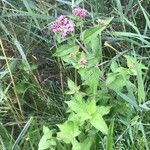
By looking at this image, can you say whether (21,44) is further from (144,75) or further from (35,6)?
(144,75)

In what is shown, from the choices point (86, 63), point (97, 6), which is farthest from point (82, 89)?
point (97, 6)

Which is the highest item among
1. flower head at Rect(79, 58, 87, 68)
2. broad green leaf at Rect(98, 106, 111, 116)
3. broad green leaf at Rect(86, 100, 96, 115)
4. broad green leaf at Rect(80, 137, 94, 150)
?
flower head at Rect(79, 58, 87, 68)

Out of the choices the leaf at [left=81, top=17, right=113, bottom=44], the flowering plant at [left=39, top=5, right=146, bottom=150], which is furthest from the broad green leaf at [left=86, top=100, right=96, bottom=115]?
the leaf at [left=81, top=17, right=113, bottom=44]

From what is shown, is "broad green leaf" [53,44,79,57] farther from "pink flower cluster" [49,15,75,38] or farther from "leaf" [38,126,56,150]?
"leaf" [38,126,56,150]

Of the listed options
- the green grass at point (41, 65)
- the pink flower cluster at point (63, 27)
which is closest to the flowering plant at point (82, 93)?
the pink flower cluster at point (63, 27)

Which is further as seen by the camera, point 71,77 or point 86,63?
point 71,77

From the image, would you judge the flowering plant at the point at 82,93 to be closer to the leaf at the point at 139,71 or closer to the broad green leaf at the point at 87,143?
the broad green leaf at the point at 87,143
